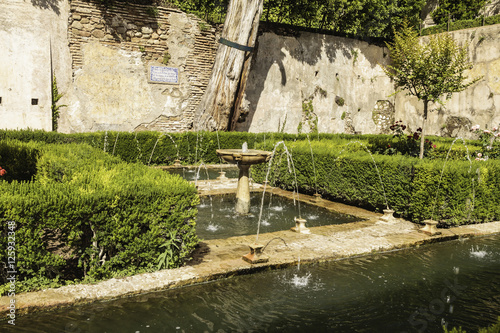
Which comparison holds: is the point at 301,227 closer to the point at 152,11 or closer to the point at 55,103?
the point at 55,103

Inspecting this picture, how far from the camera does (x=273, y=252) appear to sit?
503 centimetres

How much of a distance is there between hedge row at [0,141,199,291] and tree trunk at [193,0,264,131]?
9.63 metres

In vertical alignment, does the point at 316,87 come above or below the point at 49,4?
below

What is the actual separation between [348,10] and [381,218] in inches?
503

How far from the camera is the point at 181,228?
14.4ft

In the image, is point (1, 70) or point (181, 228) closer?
point (181, 228)

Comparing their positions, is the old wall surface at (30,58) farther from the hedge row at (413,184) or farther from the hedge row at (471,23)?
the hedge row at (471,23)

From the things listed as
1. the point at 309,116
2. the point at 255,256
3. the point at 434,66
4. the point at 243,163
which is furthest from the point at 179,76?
the point at 255,256

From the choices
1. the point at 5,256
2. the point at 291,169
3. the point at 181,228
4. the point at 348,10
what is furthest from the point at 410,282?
the point at 348,10

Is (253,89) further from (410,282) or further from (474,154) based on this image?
(410,282)

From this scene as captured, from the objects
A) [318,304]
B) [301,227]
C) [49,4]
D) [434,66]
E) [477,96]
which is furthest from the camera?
[477,96]

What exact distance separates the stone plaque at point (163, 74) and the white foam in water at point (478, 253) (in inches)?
437

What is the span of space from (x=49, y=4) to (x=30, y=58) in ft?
5.55

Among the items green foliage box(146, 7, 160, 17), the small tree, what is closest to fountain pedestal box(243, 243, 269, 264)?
the small tree
